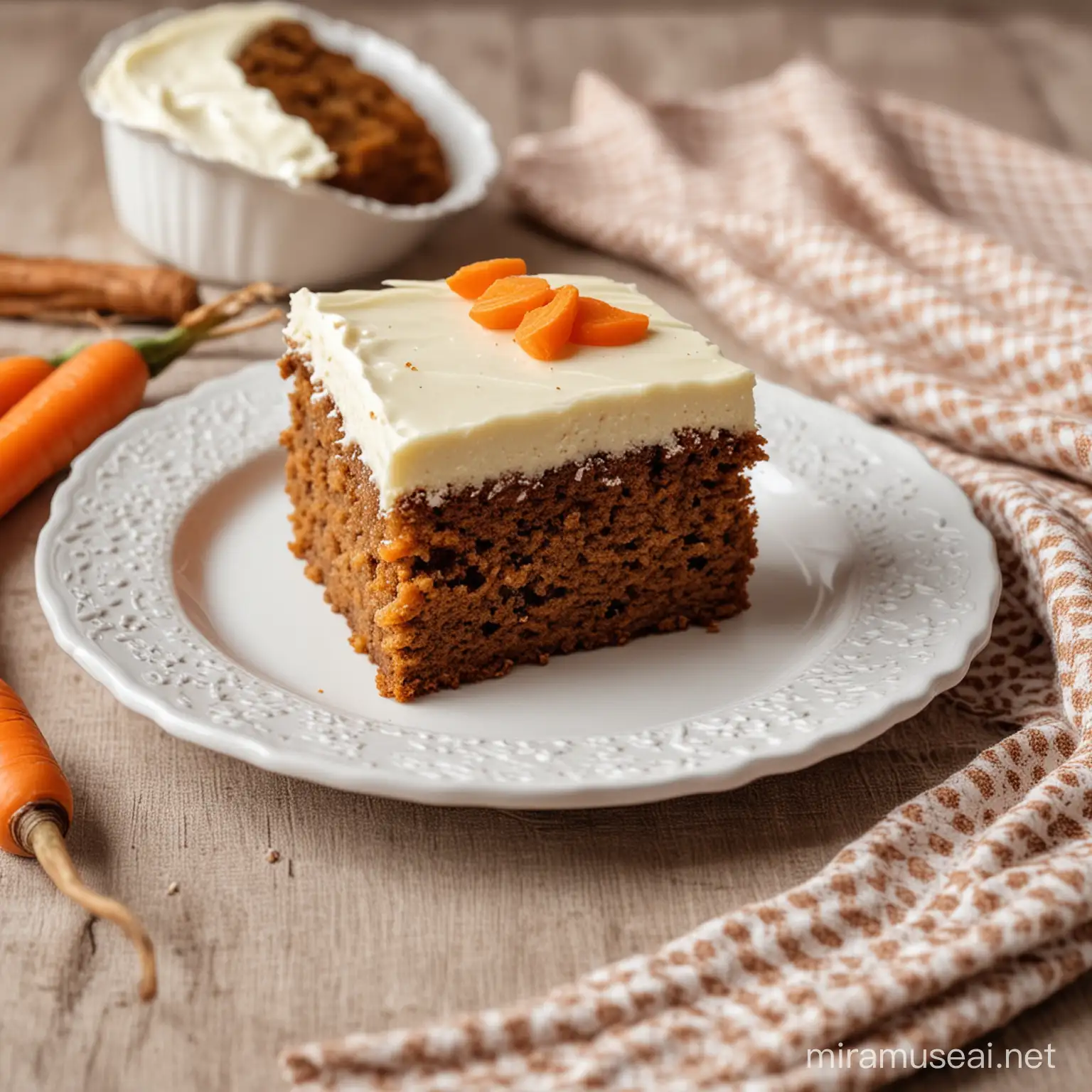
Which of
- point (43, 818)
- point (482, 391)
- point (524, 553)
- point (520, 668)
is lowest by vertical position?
point (520, 668)

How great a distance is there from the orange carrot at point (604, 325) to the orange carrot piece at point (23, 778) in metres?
1.36

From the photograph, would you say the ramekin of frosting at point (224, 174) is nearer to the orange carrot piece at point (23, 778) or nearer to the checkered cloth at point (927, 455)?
the checkered cloth at point (927, 455)

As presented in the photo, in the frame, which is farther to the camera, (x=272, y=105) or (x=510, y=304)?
(x=272, y=105)

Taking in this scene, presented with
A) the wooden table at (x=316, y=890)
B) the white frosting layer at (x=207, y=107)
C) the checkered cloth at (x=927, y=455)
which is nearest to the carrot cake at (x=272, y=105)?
the white frosting layer at (x=207, y=107)

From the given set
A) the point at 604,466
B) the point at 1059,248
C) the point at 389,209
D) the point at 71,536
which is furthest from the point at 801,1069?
the point at 1059,248

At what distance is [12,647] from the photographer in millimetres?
3242

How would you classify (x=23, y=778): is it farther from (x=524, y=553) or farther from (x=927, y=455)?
(x=927, y=455)

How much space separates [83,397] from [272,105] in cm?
125

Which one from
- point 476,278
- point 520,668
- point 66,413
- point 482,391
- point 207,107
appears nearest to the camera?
point 482,391

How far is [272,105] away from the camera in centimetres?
454

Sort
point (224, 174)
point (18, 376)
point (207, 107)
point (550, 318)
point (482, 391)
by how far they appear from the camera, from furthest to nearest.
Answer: point (207, 107)
point (224, 174)
point (18, 376)
point (550, 318)
point (482, 391)

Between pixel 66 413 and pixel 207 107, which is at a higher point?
pixel 207 107

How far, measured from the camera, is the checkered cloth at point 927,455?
7.16 feet

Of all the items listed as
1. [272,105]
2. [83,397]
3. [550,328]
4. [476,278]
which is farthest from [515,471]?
[272,105]
